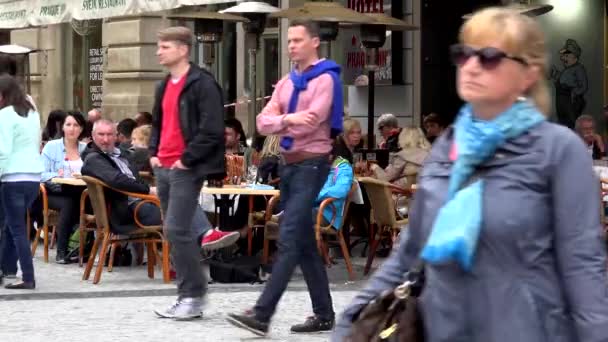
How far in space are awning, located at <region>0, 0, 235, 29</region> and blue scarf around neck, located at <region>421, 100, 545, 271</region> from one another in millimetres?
10299

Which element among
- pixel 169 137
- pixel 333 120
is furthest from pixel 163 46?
pixel 333 120

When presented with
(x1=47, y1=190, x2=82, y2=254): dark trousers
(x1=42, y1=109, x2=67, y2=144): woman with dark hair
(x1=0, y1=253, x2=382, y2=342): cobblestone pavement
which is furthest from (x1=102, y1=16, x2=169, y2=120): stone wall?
(x1=0, y1=253, x2=382, y2=342): cobblestone pavement

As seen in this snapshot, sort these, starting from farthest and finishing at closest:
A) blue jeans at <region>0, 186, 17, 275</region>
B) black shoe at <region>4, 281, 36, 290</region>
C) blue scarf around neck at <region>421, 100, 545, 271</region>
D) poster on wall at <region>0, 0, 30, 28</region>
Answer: poster on wall at <region>0, 0, 30, 28</region>, blue jeans at <region>0, 186, 17, 275</region>, black shoe at <region>4, 281, 36, 290</region>, blue scarf around neck at <region>421, 100, 545, 271</region>

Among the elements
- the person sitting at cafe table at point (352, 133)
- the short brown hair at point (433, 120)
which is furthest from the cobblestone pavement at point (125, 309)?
the short brown hair at point (433, 120)

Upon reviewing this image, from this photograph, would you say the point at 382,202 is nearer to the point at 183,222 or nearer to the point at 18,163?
the point at 18,163

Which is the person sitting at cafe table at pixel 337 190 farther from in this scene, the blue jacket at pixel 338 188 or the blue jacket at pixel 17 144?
the blue jacket at pixel 17 144

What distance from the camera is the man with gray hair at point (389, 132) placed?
16.5m

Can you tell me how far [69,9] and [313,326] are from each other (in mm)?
11039

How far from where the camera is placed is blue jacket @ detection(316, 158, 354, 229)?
10898 millimetres

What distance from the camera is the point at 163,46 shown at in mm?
8828

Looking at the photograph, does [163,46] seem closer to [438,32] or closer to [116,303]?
[116,303]

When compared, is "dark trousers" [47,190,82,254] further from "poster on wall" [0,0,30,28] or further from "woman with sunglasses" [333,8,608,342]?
"woman with sunglasses" [333,8,608,342]

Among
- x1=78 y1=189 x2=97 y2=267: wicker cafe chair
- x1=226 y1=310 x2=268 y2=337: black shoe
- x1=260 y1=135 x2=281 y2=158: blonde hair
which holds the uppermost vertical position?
x1=260 y1=135 x2=281 y2=158: blonde hair

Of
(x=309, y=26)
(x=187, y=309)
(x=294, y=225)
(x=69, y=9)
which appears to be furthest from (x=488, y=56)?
(x=69, y=9)
